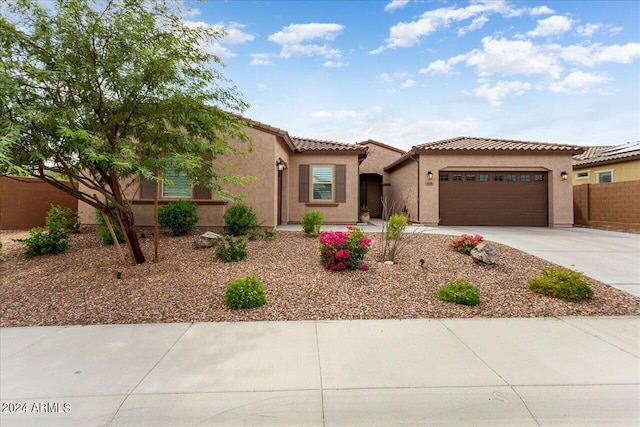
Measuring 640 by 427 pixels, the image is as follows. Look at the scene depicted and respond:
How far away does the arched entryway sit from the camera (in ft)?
63.4

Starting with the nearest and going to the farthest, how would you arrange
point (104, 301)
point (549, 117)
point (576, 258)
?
point (104, 301), point (576, 258), point (549, 117)

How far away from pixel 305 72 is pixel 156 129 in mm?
6129

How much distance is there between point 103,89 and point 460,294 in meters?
6.93

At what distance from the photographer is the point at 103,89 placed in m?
5.25

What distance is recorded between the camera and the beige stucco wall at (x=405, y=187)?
1352 cm

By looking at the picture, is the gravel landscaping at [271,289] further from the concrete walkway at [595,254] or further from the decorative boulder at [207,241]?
the concrete walkway at [595,254]

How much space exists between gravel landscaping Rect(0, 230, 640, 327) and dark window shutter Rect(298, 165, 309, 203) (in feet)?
18.8

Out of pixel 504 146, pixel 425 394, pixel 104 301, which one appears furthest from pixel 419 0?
pixel 104 301

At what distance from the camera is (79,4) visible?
15.9 feet

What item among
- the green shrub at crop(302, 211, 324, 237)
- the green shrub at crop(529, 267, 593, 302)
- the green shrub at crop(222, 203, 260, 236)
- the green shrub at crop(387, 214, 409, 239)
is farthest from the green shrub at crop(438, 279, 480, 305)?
the green shrub at crop(222, 203, 260, 236)

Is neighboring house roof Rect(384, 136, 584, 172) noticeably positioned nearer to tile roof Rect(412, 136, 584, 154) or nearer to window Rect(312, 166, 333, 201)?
tile roof Rect(412, 136, 584, 154)

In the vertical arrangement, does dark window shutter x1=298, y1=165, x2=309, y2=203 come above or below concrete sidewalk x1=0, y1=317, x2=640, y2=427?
above

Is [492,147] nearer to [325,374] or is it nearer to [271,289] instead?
[271,289]

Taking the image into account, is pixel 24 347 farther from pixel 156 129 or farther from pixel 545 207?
pixel 545 207
